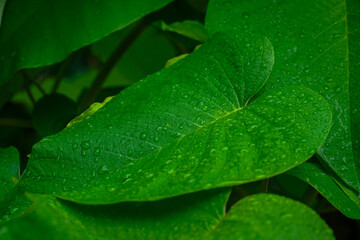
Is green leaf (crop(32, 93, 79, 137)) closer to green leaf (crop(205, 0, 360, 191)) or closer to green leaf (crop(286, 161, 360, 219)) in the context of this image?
green leaf (crop(205, 0, 360, 191))

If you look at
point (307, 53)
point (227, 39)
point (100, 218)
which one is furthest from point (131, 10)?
point (100, 218)

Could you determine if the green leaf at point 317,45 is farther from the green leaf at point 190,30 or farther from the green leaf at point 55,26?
the green leaf at point 55,26

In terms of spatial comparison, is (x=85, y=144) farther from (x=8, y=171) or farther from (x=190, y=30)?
(x=190, y=30)

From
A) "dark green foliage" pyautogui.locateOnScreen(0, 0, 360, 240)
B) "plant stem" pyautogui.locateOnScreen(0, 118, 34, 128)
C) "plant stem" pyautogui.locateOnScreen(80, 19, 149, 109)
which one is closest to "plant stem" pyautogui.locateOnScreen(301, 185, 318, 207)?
"dark green foliage" pyautogui.locateOnScreen(0, 0, 360, 240)

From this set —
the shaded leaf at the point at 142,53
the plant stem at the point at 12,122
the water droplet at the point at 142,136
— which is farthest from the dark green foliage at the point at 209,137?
the shaded leaf at the point at 142,53

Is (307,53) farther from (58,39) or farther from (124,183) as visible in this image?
(58,39)

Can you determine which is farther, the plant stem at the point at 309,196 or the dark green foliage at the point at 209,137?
the plant stem at the point at 309,196
